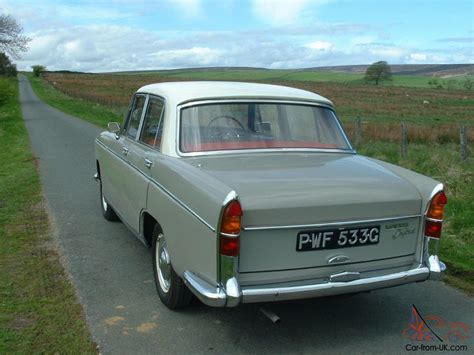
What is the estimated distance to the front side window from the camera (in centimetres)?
428

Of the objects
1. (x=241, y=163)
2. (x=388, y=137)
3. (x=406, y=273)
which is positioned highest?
(x=241, y=163)

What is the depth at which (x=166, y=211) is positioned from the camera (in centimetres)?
387

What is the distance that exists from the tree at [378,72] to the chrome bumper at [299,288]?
97.1 m

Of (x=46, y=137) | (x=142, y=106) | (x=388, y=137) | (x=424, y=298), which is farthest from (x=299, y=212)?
(x=46, y=137)

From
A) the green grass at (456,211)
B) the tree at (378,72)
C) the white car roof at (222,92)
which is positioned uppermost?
the white car roof at (222,92)

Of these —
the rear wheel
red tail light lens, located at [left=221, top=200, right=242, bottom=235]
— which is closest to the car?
red tail light lens, located at [left=221, top=200, right=242, bottom=235]

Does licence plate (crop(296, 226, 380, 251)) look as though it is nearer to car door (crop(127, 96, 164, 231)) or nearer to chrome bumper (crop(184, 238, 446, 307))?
chrome bumper (crop(184, 238, 446, 307))

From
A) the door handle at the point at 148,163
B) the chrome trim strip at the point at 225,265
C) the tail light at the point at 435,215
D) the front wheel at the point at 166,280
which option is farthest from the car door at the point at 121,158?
the tail light at the point at 435,215

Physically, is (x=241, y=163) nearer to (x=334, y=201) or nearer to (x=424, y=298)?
(x=334, y=201)

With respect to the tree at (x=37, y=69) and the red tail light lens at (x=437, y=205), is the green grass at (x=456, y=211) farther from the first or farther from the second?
the tree at (x=37, y=69)

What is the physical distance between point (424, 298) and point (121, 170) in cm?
307

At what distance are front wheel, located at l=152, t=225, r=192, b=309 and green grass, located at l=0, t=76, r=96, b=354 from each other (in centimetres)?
64

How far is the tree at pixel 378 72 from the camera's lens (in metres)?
96.2

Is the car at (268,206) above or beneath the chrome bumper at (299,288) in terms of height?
above
